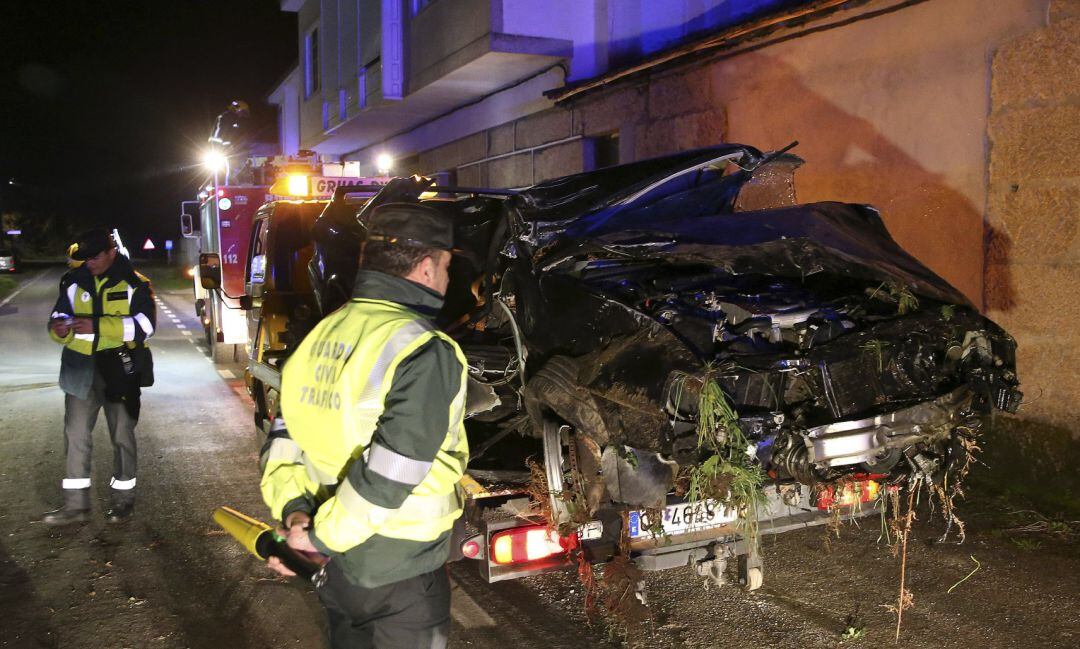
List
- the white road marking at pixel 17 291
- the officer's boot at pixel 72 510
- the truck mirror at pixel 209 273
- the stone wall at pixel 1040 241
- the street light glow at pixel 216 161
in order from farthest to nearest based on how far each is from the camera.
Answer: the white road marking at pixel 17 291 < the street light glow at pixel 216 161 < the truck mirror at pixel 209 273 < the stone wall at pixel 1040 241 < the officer's boot at pixel 72 510

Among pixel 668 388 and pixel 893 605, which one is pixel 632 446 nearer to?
pixel 668 388

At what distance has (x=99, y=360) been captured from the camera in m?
5.45

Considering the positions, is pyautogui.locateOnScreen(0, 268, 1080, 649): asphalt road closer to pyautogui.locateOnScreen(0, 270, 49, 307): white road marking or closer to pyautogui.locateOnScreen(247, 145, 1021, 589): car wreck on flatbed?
pyautogui.locateOnScreen(247, 145, 1021, 589): car wreck on flatbed

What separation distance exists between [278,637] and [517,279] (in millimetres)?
1960

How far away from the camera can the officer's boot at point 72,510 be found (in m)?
5.36

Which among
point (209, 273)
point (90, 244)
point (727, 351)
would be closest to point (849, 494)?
point (727, 351)

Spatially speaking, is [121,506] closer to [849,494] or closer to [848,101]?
[849,494]

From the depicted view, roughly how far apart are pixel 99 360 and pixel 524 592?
3.16m

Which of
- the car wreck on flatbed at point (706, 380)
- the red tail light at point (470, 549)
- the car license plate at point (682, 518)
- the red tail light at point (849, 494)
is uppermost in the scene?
the car wreck on flatbed at point (706, 380)

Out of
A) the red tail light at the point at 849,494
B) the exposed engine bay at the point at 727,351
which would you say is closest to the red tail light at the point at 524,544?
the exposed engine bay at the point at 727,351

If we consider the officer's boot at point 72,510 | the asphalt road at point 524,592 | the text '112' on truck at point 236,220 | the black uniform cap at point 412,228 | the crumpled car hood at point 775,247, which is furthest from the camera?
the text '112' on truck at point 236,220

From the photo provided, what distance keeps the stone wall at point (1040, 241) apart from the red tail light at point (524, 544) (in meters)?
4.04

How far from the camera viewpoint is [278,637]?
12.6 feet

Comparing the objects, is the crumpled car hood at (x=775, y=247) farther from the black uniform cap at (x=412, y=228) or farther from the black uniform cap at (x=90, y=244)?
the black uniform cap at (x=90, y=244)
